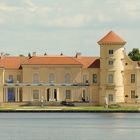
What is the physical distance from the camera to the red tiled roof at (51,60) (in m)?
130

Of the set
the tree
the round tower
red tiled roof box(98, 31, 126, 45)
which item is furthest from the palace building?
the tree

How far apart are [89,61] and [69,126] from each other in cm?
3319

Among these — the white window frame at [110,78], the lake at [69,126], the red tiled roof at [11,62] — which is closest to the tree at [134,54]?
the white window frame at [110,78]

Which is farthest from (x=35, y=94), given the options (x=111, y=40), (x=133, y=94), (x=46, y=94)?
(x=133, y=94)

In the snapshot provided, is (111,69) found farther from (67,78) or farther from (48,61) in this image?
(48,61)

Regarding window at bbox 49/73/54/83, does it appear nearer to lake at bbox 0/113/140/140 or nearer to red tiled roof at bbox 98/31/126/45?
red tiled roof at bbox 98/31/126/45

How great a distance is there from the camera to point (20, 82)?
131625mm

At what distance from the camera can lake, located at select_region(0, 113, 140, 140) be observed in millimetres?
87312

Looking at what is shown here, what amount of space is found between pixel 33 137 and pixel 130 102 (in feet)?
147

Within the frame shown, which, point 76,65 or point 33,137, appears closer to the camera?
point 33,137

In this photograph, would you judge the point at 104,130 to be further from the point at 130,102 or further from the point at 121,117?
the point at 130,102

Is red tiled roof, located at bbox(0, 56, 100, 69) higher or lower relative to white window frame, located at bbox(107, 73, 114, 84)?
higher

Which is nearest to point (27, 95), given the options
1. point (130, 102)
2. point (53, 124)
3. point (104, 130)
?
point (130, 102)

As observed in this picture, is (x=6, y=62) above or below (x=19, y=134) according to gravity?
above
